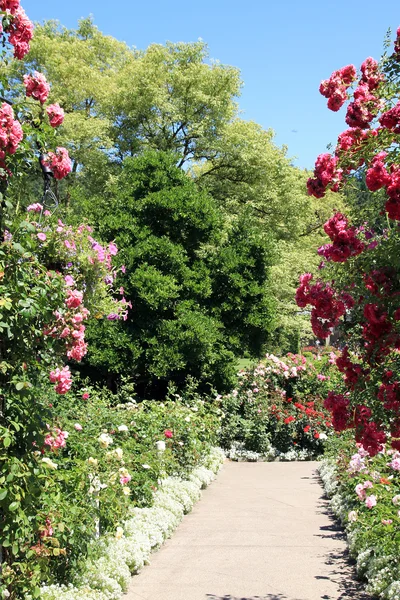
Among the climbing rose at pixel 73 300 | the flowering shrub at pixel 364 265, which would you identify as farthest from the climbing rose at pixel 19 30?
the flowering shrub at pixel 364 265

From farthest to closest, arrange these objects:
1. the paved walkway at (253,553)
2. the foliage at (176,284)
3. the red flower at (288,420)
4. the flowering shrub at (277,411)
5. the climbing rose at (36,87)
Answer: the flowering shrub at (277,411), the red flower at (288,420), the foliage at (176,284), the paved walkway at (253,553), the climbing rose at (36,87)

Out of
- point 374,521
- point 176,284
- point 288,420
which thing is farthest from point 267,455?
point 374,521

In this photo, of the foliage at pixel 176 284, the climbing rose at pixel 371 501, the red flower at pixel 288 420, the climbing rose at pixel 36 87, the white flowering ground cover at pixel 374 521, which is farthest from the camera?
the red flower at pixel 288 420

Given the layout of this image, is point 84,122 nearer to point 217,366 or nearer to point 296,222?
point 296,222

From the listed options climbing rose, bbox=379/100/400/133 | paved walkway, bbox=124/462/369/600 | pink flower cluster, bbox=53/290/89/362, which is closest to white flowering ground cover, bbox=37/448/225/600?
paved walkway, bbox=124/462/369/600

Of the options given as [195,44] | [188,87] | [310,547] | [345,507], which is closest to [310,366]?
[345,507]

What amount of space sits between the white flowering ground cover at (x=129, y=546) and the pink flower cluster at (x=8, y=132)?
8.53 ft

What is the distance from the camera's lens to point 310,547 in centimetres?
608

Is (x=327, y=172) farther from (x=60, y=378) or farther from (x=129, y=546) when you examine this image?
(x=129, y=546)

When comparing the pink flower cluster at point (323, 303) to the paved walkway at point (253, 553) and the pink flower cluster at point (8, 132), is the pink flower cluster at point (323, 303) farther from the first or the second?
the paved walkway at point (253, 553)

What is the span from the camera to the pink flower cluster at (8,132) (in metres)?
3.19

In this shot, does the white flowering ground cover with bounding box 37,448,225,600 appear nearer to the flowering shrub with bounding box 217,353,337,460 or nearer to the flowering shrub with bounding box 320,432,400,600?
the flowering shrub with bounding box 320,432,400,600

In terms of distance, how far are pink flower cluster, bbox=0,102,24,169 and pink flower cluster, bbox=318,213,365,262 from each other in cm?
170

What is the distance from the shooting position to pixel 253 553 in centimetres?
586
